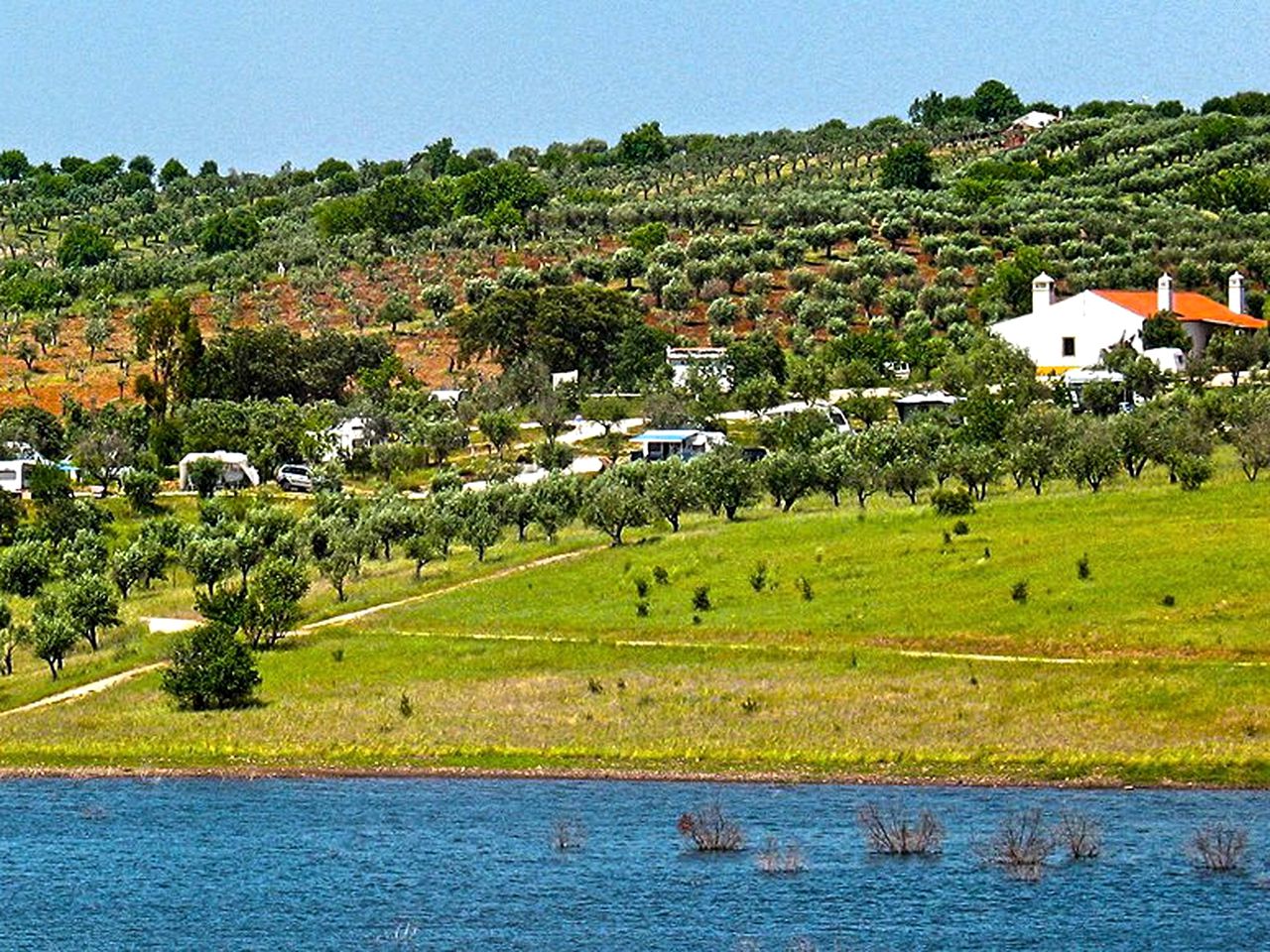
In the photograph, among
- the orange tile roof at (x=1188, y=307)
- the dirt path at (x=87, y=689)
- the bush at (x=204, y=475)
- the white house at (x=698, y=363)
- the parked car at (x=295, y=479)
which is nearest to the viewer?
the dirt path at (x=87, y=689)

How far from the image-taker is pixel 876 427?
404ft

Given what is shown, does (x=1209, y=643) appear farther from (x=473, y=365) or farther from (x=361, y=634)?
(x=473, y=365)

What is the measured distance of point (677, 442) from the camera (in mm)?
131125

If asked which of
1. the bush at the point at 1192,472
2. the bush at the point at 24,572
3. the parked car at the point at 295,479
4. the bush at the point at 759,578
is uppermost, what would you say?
the parked car at the point at 295,479

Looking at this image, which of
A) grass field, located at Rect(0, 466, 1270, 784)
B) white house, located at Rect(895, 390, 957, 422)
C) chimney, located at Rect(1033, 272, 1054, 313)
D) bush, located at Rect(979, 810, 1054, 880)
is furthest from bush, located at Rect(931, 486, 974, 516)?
chimney, located at Rect(1033, 272, 1054, 313)

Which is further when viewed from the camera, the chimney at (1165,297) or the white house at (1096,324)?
the chimney at (1165,297)

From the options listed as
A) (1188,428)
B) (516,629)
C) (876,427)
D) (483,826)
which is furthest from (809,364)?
(483,826)

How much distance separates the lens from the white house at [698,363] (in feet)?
519

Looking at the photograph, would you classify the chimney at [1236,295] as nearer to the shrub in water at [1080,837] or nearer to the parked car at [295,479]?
the parked car at [295,479]

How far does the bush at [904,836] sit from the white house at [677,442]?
70.8m

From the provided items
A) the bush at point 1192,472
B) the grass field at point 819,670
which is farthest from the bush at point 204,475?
the bush at point 1192,472

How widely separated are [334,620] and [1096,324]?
78539mm

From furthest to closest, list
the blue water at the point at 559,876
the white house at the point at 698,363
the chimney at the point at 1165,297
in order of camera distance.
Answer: the white house at the point at 698,363
the chimney at the point at 1165,297
the blue water at the point at 559,876

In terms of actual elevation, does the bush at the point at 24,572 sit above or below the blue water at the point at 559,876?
above
